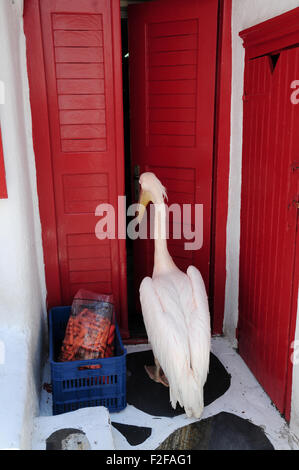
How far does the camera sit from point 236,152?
3312 mm

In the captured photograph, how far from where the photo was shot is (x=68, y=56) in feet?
9.94

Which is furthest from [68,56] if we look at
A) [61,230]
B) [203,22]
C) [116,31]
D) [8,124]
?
[61,230]

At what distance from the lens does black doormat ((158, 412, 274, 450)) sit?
2.54m

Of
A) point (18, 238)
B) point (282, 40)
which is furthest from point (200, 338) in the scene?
point (282, 40)

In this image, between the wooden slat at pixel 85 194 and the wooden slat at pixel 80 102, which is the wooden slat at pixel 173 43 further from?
the wooden slat at pixel 85 194

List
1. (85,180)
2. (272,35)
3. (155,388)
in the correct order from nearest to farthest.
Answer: (272,35) < (155,388) < (85,180)

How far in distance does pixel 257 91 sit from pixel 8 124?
5.25ft

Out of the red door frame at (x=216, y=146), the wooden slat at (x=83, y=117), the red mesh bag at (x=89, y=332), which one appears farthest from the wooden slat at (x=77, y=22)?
the red mesh bag at (x=89, y=332)

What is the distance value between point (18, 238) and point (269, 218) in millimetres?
1612

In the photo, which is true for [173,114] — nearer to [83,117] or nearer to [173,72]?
[173,72]

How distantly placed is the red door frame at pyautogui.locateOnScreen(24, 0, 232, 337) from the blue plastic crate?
0.82 meters

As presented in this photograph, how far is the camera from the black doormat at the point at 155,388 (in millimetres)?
2889

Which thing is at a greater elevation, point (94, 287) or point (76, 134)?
point (76, 134)
